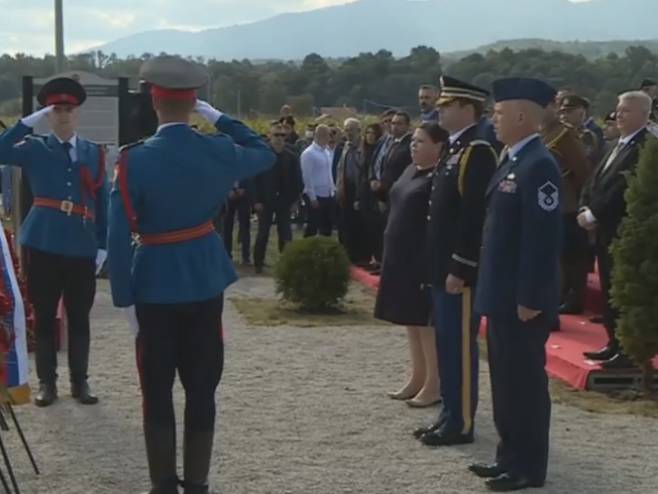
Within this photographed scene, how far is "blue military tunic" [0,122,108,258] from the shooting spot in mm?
7668

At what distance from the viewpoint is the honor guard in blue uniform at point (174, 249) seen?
528 centimetres

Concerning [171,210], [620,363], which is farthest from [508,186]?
[620,363]

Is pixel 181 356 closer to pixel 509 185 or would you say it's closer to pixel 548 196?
pixel 509 185

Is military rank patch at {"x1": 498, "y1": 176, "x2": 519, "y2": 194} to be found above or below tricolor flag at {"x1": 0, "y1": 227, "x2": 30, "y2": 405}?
above

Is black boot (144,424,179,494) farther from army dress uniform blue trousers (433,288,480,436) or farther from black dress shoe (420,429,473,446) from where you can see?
army dress uniform blue trousers (433,288,480,436)

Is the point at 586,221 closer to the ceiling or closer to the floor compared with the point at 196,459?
closer to the ceiling

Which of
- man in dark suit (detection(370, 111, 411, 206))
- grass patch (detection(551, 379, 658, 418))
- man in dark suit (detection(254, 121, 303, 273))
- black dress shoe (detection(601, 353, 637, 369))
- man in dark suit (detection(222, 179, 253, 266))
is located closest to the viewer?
grass patch (detection(551, 379, 658, 418))

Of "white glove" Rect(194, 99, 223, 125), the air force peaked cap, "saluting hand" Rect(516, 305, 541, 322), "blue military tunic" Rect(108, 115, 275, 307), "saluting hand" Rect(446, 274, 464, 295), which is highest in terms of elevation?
the air force peaked cap

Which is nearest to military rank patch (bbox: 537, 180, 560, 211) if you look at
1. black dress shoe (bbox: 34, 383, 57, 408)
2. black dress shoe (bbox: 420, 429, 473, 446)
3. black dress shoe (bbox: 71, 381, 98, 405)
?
black dress shoe (bbox: 420, 429, 473, 446)

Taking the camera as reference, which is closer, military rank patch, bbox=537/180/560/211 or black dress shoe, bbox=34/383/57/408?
military rank patch, bbox=537/180/560/211

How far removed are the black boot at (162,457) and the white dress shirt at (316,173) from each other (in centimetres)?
1128

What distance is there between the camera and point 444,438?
6910mm

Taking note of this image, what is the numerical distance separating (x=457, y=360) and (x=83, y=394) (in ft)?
8.23

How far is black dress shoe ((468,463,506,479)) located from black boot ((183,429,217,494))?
143cm
